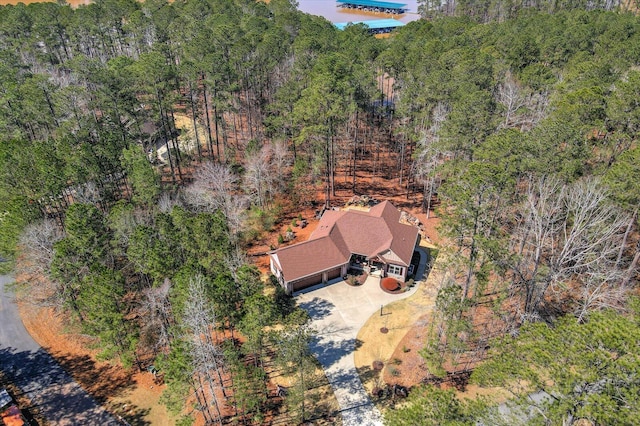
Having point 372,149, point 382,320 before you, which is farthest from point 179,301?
point 372,149

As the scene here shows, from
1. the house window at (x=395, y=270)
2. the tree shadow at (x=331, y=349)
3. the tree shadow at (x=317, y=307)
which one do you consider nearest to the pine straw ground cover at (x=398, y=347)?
the tree shadow at (x=331, y=349)

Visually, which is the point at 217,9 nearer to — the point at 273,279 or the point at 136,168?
the point at 136,168

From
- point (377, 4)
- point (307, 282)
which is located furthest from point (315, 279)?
point (377, 4)

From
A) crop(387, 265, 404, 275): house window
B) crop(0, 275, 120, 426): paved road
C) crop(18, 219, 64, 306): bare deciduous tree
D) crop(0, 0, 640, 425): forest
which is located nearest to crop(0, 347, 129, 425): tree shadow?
crop(0, 275, 120, 426): paved road

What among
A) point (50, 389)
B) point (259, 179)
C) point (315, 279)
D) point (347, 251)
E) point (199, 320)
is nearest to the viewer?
point (199, 320)

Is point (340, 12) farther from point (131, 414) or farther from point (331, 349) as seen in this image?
point (131, 414)

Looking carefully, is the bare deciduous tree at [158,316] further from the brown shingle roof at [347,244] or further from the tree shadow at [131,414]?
the brown shingle roof at [347,244]
